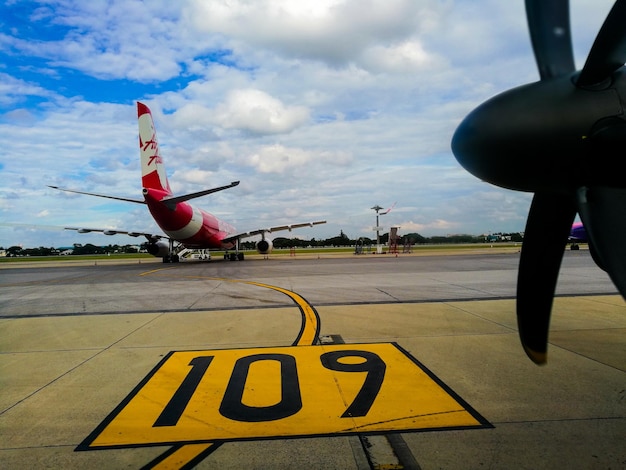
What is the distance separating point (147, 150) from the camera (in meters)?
26.8

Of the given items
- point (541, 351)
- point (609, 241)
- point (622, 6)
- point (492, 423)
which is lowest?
point (492, 423)

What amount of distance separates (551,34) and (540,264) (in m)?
2.07

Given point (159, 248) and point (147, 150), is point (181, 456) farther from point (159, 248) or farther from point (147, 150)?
point (159, 248)

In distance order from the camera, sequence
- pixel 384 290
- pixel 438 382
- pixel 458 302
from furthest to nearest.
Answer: pixel 384 290
pixel 458 302
pixel 438 382

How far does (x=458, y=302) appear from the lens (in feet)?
35.2

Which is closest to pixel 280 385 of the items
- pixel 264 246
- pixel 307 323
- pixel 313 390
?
pixel 313 390

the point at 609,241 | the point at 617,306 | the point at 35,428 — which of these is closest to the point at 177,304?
the point at 35,428

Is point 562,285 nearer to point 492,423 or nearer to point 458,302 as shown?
point 458,302

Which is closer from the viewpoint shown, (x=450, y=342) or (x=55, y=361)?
(x=55, y=361)

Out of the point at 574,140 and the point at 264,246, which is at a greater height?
the point at 574,140

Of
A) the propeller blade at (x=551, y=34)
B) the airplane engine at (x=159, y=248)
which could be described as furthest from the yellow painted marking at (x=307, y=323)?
the airplane engine at (x=159, y=248)

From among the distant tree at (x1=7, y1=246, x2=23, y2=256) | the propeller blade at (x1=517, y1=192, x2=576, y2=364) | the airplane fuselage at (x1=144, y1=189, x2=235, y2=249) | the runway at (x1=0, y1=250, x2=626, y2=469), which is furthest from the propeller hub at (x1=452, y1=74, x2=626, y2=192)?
the distant tree at (x1=7, y1=246, x2=23, y2=256)

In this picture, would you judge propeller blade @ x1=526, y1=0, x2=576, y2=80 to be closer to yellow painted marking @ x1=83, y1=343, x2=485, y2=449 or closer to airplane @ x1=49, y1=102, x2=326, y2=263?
yellow painted marking @ x1=83, y1=343, x2=485, y2=449

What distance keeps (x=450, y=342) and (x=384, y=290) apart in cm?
673
